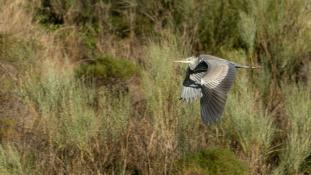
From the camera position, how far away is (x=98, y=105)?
4676mm

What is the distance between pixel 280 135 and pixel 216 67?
0.98m

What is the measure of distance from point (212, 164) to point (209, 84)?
455 millimetres

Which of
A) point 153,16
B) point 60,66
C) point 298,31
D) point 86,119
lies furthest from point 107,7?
point 86,119

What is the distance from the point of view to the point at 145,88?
4.77 m

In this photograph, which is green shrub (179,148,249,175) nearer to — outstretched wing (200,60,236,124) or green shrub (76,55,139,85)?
outstretched wing (200,60,236,124)

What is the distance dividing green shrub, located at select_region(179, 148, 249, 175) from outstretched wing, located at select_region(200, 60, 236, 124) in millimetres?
202

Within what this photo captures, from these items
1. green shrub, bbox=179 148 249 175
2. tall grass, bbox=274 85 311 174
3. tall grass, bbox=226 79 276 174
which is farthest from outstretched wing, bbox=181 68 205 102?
tall grass, bbox=274 85 311 174

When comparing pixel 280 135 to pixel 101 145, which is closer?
pixel 101 145

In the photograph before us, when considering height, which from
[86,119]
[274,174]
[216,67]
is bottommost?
[274,174]

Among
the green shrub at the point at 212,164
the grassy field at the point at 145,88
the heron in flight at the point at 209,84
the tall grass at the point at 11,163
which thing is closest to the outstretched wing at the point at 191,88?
the heron in flight at the point at 209,84

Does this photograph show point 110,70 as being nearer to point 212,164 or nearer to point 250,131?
point 250,131

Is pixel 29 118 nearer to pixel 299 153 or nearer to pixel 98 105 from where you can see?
pixel 98 105

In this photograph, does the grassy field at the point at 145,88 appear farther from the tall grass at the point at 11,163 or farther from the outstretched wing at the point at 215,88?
the outstretched wing at the point at 215,88

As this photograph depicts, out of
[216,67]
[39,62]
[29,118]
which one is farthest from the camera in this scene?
[39,62]
